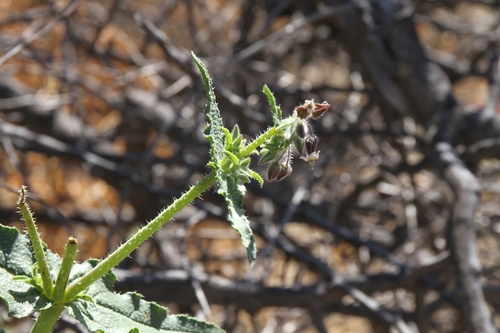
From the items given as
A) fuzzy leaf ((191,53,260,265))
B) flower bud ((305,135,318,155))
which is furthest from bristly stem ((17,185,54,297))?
flower bud ((305,135,318,155))

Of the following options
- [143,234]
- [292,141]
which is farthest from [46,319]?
[292,141]

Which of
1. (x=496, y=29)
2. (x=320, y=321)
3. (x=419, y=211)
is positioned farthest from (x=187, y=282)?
(x=496, y=29)

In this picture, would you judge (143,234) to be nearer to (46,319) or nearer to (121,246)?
(121,246)

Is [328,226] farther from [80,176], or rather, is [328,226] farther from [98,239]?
[80,176]

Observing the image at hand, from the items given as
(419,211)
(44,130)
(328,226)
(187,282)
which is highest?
(44,130)

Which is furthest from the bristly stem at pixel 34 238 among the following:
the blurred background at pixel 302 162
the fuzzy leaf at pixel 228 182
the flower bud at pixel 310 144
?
the blurred background at pixel 302 162

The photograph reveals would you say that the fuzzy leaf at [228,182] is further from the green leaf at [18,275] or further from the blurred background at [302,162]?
the blurred background at [302,162]

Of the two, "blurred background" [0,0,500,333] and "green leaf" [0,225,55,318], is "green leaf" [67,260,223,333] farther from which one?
"blurred background" [0,0,500,333]
